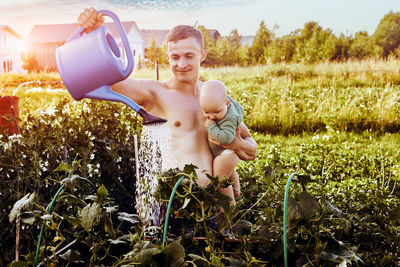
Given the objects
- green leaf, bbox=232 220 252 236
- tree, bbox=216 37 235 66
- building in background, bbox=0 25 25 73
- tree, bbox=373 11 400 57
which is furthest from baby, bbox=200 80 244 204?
tree, bbox=373 11 400 57

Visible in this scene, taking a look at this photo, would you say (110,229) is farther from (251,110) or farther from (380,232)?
(251,110)

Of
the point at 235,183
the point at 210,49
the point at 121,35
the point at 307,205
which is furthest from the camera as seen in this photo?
the point at 210,49

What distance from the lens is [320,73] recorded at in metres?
9.13

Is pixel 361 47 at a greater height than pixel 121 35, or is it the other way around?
pixel 361 47

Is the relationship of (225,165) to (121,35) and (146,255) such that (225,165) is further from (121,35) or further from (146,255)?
(146,255)

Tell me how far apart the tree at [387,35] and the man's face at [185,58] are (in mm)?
12850

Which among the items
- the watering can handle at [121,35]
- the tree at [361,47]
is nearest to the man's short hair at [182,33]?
the watering can handle at [121,35]

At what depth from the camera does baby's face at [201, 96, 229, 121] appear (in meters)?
1.72

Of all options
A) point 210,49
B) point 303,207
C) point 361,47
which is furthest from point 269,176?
point 361,47

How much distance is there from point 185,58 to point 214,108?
11.6 inches

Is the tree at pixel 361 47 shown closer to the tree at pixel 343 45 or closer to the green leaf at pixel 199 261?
the tree at pixel 343 45

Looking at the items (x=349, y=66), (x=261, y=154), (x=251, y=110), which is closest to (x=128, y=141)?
(x=261, y=154)

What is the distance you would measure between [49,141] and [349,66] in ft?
28.8

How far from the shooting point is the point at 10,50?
5.25 m
